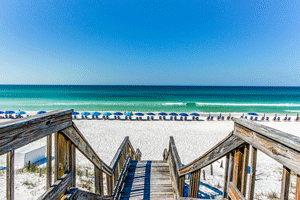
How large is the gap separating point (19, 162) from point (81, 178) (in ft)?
10.2

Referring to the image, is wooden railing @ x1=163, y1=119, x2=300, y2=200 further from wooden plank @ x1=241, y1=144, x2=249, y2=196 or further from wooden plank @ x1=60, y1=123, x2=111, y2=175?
wooden plank @ x1=60, y1=123, x2=111, y2=175

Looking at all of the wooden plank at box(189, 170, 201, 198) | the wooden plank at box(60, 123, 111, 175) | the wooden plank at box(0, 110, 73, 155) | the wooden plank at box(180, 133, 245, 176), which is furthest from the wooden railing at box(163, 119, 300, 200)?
the wooden plank at box(0, 110, 73, 155)

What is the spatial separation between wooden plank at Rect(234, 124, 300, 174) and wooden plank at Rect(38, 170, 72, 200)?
5.45ft

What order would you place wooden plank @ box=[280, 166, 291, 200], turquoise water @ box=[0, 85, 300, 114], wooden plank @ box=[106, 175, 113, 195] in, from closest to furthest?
wooden plank @ box=[280, 166, 291, 200] < wooden plank @ box=[106, 175, 113, 195] < turquoise water @ box=[0, 85, 300, 114]

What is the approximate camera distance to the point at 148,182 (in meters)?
3.93

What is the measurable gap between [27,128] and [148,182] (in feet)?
11.4

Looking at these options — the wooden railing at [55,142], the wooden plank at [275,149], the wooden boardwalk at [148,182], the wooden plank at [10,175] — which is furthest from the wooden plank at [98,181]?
the wooden plank at [275,149]

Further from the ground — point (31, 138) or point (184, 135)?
point (31, 138)

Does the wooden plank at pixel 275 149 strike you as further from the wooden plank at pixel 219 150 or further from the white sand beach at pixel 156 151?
the white sand beach at pixel 156 151

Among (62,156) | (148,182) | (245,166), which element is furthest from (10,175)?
(148,182)

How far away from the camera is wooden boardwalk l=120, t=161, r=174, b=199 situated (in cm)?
350

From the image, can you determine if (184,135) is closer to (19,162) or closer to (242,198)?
(19,162)

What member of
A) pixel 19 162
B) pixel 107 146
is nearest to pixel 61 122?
pixel 19 162

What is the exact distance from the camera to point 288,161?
973 millimetres
